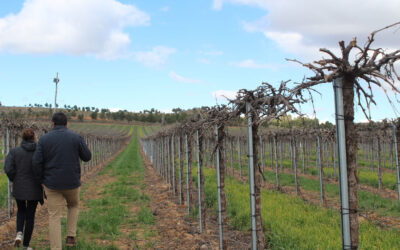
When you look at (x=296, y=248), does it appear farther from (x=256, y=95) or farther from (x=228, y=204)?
(x=228, y=204)

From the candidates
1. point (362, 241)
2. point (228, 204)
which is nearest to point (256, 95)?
point (362, 241)

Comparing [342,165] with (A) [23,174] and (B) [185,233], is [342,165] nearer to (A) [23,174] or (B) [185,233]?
(B) [185,233]

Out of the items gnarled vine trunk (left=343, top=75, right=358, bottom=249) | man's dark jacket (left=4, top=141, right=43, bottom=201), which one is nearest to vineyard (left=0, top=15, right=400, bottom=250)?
gnarled vine trunk (left=343, top=75, right=358, bottom=249)

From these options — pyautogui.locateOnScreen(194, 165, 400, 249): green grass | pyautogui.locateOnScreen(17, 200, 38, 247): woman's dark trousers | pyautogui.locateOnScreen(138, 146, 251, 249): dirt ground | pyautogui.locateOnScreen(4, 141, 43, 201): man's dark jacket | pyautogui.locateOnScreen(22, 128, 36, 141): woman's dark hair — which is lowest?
pyautogui.locateOnScreen(138, 146, 251, 249): dirt ground

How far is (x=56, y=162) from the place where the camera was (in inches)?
179

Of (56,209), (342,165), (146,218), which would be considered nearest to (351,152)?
(342,165)

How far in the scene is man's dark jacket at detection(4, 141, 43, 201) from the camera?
4746mm

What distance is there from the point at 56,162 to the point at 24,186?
71 cm

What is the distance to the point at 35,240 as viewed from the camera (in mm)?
5582

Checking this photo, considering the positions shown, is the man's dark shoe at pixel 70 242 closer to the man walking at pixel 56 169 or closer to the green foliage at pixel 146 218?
the man walking at pixel 56 169

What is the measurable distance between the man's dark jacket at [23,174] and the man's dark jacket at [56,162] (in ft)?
0.78

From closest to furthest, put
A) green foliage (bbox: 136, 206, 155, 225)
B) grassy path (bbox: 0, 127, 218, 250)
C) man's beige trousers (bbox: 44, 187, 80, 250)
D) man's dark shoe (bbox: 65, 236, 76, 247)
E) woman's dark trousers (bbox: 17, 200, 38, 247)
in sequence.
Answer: man's beige trousers (bbox: 44, 187, 80, 250) → woman's dark trousers (bbox: 17, 200, 38, 247) → man's dark shoe (bbox: 65, 236, 76, 247) → grassy path (bbox: 0, 127, 218, 250) → green foliage (bbox: 136, 206, 155, 225)

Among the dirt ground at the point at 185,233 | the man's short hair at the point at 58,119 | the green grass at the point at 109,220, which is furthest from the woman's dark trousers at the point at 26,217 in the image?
the dirt ground at the point at 185,233

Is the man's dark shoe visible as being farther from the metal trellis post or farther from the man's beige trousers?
the metal trellis post
